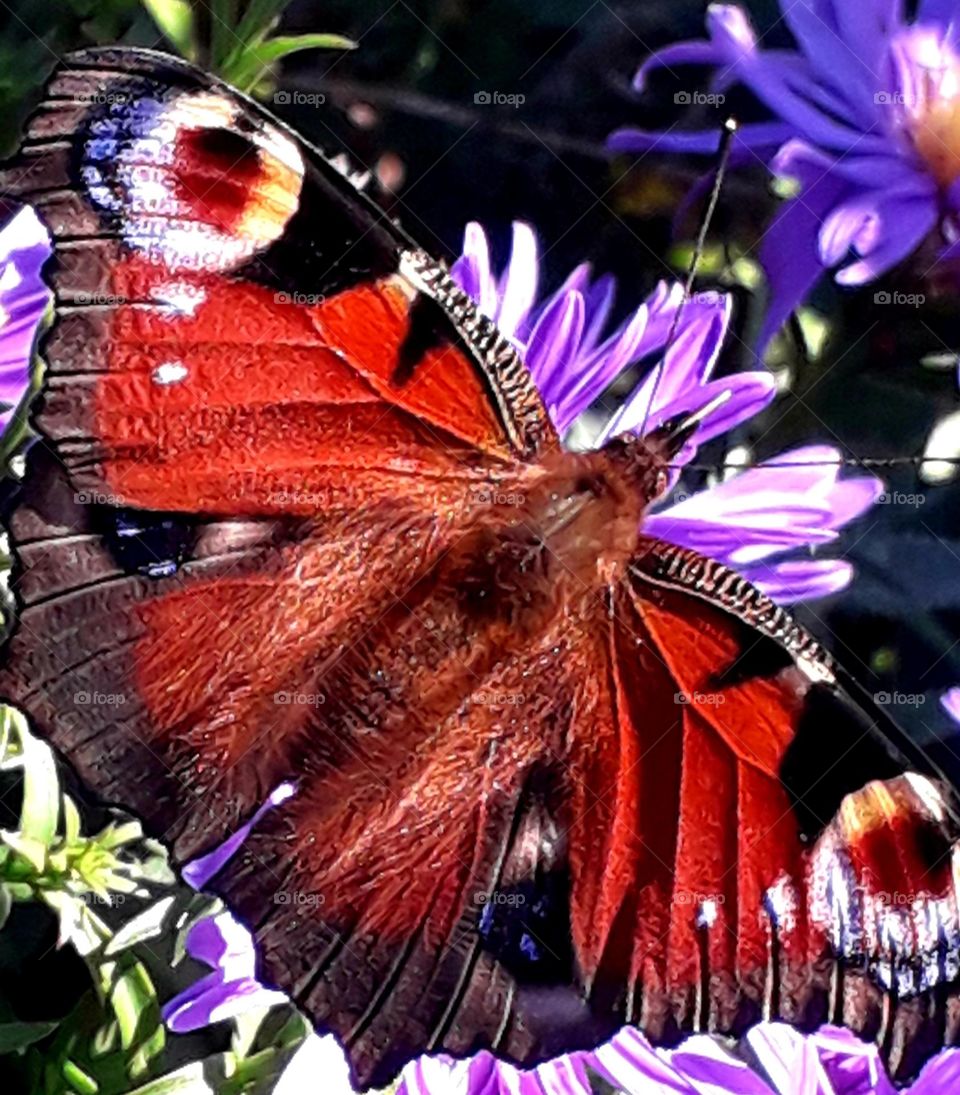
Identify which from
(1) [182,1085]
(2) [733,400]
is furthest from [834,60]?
(1) [182,1085]

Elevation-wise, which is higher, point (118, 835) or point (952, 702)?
point (952, 702)

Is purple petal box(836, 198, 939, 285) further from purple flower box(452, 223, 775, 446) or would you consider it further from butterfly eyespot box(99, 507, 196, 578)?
butterfly eyespot box(99, 507, 196, 578)

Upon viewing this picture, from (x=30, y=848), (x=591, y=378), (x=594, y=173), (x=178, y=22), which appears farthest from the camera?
(x=594, y=173)

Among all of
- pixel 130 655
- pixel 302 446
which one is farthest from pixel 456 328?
pixel 130 655

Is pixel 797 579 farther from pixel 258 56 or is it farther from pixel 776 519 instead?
pixel 258 56

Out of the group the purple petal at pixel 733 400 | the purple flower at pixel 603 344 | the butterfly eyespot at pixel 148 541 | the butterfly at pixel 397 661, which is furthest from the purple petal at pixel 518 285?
the butterfly eyespot at pixel 148 541

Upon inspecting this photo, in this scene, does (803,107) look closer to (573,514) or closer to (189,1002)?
(573,514)

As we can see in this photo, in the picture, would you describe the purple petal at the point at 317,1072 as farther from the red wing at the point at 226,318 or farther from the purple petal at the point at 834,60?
the purple petal at the point at 834,60

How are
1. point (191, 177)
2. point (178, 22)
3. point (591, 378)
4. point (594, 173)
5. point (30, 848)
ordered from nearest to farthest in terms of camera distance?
point (191, 177)
point (30, 848)
point (178, 22)
point (591, 378)
point (594, 173)
